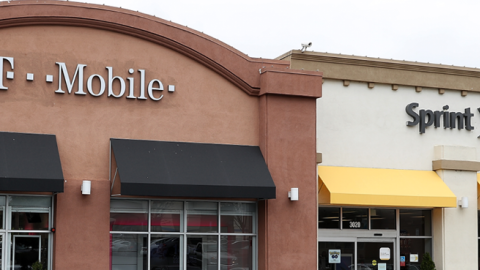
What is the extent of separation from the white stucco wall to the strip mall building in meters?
0.04

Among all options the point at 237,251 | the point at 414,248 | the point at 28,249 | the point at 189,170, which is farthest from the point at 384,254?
the point at 28,249

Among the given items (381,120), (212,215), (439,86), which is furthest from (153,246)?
(439,86)

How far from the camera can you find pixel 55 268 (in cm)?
1468

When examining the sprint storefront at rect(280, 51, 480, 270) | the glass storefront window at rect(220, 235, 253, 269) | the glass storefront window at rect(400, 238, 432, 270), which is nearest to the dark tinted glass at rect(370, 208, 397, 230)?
the sprint storefront at rect(280, 51, 480, 270)

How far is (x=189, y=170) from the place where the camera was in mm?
15656

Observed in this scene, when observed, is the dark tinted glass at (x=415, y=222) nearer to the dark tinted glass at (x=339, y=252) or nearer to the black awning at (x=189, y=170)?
the dark tinted glass at (x=339, y=252)

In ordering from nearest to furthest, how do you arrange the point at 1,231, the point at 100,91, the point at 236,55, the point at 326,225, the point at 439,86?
1. the point at 1,231
2. the point at 100,91
3. the point at 236,55
4. the point at 326,225
5. the point at 439,86

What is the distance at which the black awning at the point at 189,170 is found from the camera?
1496 cm

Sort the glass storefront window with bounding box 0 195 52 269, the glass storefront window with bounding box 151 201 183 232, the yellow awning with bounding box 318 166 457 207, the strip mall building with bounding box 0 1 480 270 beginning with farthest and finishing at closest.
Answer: the yellow awning with bounding box 318 166 457 207
the glass storefront window with bounding box 151 201 183 232
the strip mall building with bounding box 0 1 480 270
the glass storefront window with bounding box 0 195 52 269

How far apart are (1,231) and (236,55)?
727 cm

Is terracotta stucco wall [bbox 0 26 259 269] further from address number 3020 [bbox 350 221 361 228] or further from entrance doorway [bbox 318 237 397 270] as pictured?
address number 3020 [bbox 350 221 361 228]

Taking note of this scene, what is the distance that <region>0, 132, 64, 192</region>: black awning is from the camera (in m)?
13.8

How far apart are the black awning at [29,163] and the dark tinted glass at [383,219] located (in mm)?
9428

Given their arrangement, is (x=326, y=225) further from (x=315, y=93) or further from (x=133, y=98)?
(x=133, y=98)
